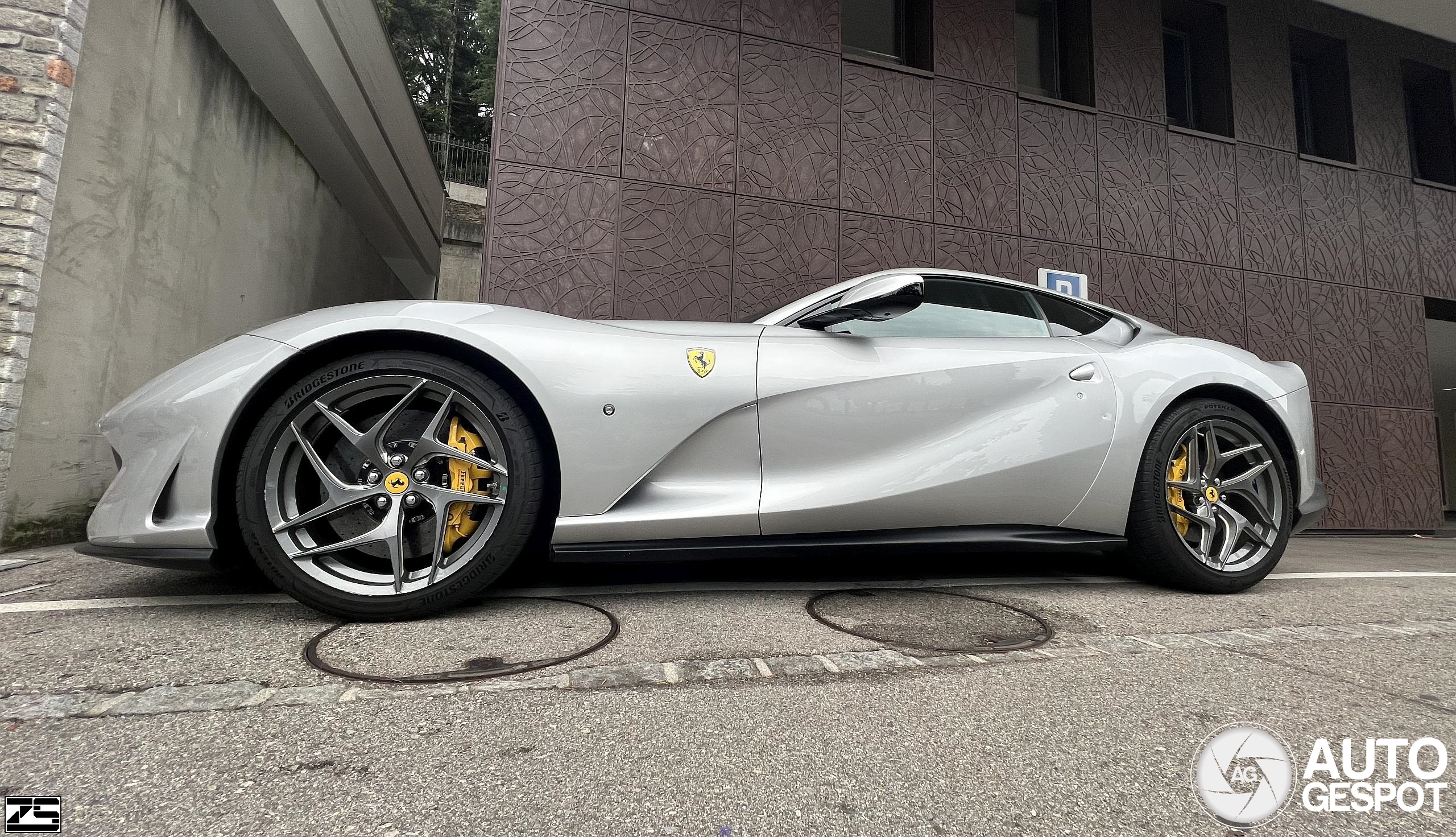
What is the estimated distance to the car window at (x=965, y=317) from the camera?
89.0 inches

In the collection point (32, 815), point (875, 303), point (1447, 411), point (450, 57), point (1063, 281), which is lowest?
point (32, 815)

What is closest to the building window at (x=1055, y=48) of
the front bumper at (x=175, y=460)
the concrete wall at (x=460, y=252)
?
the front bumper at (x=175, y=460)

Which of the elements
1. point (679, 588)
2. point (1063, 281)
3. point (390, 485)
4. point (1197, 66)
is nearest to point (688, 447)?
point (679, 588)

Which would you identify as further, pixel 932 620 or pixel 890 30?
pixel 890 30

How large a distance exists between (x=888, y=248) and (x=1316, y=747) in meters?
4.36

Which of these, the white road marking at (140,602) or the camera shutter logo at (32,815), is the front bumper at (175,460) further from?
the camera shutter logo at (32,815)

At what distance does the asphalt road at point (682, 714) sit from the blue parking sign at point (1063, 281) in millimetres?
3769

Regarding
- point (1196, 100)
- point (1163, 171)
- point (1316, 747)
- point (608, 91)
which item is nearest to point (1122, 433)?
point (1316, 747)

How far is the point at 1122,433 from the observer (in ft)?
7.22

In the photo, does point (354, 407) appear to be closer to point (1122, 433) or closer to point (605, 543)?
point (605, 543)

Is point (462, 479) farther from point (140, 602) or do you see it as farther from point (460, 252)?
point (460, 252)

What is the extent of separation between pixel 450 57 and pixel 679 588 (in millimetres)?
21823

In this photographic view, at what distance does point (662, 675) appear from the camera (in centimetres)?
130

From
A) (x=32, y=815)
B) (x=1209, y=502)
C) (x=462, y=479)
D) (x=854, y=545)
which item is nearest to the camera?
(x=32, y=815)
